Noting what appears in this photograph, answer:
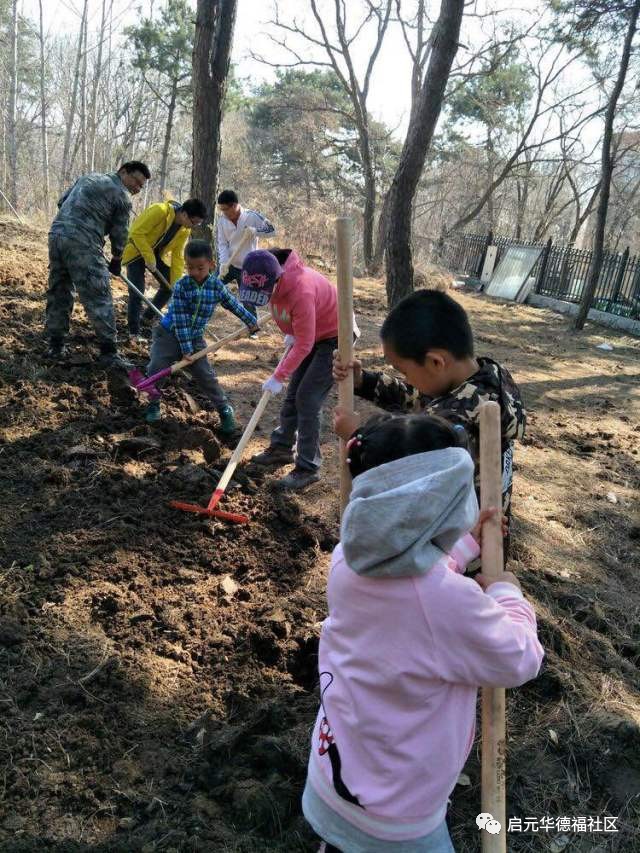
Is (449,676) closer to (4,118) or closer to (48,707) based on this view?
(48,707)

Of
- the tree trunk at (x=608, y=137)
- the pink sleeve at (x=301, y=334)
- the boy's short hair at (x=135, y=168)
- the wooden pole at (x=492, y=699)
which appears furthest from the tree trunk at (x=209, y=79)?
the wooden pole at (x=492, y=699)

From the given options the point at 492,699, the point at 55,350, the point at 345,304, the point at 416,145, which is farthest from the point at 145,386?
the point at 416,145

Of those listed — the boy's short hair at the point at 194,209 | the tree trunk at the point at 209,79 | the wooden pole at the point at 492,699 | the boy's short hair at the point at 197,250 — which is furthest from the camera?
the tree trunk at the point at 209,79

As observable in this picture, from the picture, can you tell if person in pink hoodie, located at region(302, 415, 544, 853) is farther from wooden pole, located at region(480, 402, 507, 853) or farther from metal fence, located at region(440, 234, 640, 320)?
metal fence, located at region(440, 234, 640, 320)

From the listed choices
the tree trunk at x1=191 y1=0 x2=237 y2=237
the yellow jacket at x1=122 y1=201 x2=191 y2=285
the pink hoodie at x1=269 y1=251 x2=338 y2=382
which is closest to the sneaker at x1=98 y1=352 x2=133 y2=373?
the yellow jacket at x1=122 y1=201 x2=191 y2=285

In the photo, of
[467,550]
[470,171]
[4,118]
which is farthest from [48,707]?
[470,171]

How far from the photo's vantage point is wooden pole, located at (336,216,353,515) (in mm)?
2188

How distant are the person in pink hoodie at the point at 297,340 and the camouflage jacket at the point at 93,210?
246cm

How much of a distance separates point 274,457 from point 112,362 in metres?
2.04

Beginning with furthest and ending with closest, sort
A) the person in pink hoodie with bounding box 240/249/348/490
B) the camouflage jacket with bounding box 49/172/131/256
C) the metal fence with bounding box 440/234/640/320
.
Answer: the metal fence with bounding box 440/234/640/320 → the camouflage jacket with bounding box 49/172/131/256 → the person in pink hoodie with bounding box 240/249/348/490

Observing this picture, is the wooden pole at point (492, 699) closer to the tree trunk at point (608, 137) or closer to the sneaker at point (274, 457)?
the sneaker at point (274, 457)

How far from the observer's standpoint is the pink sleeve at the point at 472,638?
1.22 metres

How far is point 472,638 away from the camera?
4.04 ft

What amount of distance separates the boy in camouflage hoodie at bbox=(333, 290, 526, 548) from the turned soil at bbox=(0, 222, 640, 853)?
1.23m
